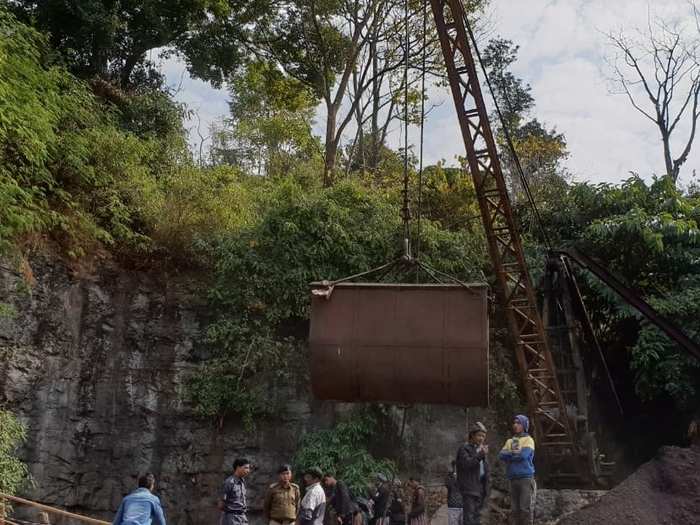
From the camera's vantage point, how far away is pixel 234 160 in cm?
2983

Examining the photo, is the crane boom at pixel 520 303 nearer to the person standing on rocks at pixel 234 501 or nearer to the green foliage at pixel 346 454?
the green foliage at pixel 346 454

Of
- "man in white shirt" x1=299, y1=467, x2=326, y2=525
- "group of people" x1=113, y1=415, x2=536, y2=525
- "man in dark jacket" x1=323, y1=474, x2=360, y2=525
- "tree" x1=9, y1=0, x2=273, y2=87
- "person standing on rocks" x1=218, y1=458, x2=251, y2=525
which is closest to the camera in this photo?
"group of people" x1=113, y1=415, x2=536, y2=525

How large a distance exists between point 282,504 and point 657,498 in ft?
15.6

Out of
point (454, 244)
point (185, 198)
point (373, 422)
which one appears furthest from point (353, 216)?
point (373, 422)

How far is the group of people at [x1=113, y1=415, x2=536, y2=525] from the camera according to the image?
20.9ft

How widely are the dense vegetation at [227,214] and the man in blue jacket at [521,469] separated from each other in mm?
4021

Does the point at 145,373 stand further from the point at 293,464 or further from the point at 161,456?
the point at 293,464

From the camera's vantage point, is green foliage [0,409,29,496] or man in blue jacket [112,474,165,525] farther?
green foliage [0,409,29,496]

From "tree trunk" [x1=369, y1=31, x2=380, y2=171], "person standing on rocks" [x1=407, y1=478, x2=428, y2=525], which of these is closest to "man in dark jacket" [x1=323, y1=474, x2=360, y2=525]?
"person standing on rocks" [x1=407, y1=478, x2=428, y2=525]

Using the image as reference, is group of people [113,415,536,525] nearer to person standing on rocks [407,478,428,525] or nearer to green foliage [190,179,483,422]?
person standing on rocks [407,478,428,525]

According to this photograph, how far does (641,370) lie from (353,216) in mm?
6598

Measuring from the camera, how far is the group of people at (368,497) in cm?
636

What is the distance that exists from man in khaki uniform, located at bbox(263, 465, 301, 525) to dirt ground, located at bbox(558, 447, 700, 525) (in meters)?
3.35

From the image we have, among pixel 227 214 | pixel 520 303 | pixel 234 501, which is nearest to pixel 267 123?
pixel 227 214
